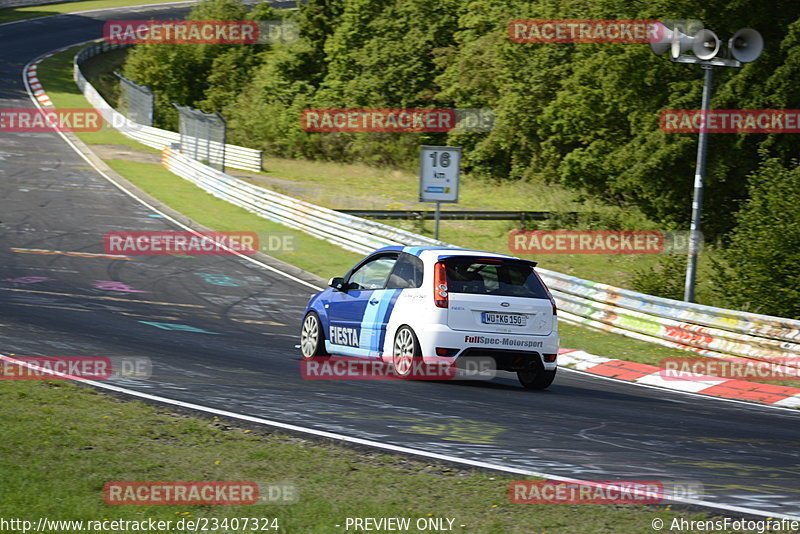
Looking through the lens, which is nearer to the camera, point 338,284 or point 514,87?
point 338,284

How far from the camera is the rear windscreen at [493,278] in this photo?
10.6m

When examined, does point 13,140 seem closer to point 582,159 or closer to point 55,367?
point 582,159

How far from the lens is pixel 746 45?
1527 cm

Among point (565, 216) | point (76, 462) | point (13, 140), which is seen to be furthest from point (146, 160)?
point (76, 462)

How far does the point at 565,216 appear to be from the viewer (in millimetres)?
31203

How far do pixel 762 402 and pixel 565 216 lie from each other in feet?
64.9
